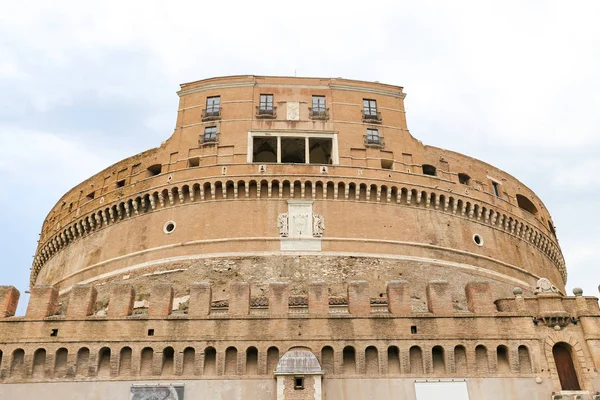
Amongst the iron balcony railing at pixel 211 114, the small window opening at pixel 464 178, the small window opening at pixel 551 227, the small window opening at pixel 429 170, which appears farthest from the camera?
the small window opening at pixel 551 227

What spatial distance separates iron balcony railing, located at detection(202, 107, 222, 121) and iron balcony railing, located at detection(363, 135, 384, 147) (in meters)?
6.43

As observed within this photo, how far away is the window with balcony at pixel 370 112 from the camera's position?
25794mm

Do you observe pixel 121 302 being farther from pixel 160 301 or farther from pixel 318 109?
pixel 318 109

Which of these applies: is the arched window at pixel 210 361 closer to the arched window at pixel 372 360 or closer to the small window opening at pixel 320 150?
A: the arched window at pixel 372 360

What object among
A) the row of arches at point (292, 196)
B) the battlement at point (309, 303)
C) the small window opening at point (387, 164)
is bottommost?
the battlement at point (309, 303)

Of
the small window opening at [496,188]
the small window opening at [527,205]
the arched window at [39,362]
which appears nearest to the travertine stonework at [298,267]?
the arched window at [39,362]

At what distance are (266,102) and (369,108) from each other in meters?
4.58

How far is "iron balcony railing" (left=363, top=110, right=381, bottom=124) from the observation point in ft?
84.4

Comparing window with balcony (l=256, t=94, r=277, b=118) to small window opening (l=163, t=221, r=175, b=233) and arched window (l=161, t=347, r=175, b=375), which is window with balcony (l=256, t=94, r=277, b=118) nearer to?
small window opening (l=163, t=221, r=175, b=233)

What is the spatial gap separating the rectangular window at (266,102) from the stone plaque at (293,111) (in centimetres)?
79

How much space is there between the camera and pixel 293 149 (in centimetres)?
2648

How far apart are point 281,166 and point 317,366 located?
36.4 feet

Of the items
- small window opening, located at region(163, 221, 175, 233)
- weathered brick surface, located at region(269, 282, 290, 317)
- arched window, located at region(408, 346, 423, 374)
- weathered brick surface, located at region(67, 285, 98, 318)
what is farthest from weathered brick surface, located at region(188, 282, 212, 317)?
small window opening, located at region(163, 221, 175, 233)

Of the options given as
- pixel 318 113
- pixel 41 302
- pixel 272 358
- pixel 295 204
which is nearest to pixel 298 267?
pixel 295 204
